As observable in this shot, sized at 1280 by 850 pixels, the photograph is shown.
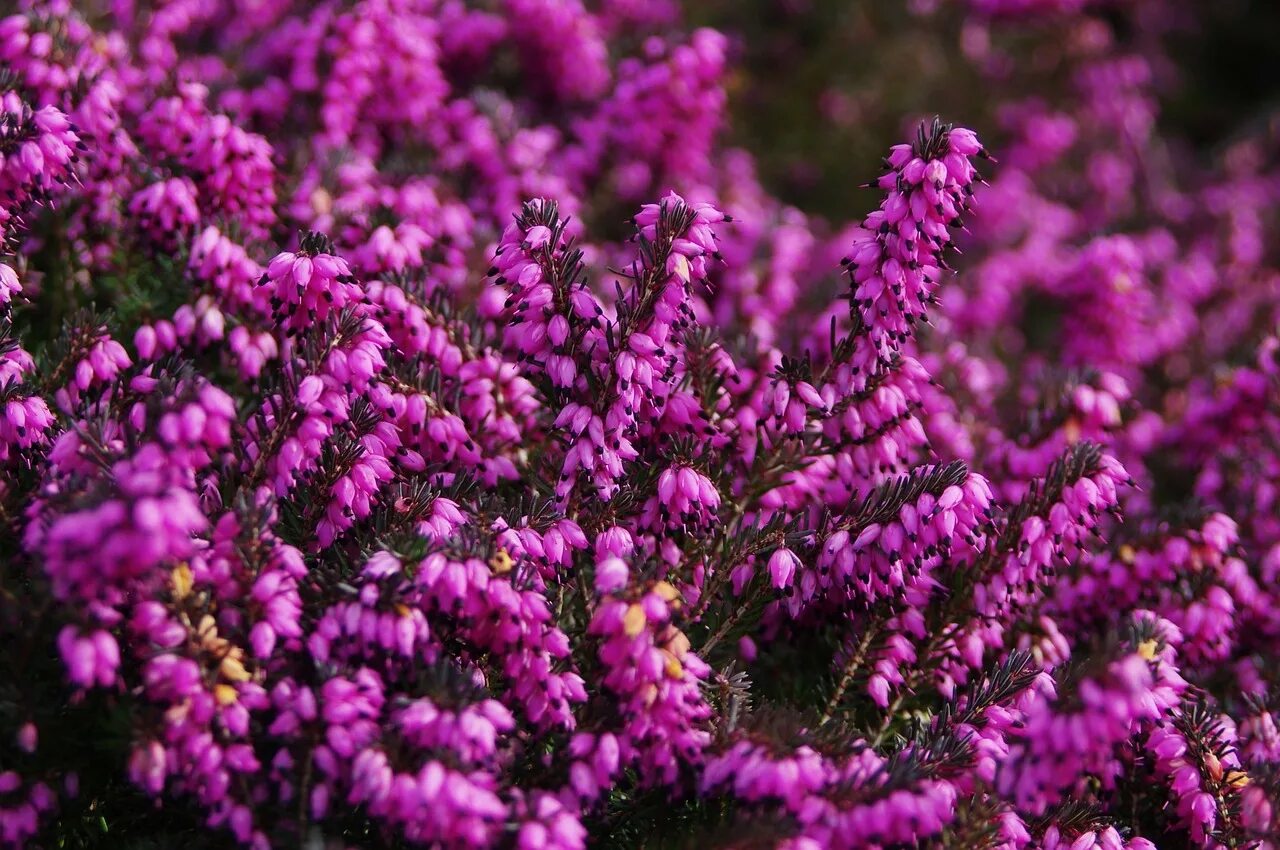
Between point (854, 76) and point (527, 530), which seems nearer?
point (527, 530)

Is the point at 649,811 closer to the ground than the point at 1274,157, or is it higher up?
closer to the ground

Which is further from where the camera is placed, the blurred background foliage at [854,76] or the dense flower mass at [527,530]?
the blurred background foliage at [854,76]

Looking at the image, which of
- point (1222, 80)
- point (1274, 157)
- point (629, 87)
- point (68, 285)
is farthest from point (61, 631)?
point (1222, 80)

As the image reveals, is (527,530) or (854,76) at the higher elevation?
(854,76)

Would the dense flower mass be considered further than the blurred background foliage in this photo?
No

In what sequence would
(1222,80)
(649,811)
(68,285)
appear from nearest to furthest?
(649,811) → (68,285) → (1222,80)

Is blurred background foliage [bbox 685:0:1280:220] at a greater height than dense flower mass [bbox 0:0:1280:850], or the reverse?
blurred background foliage [bbox 685:0:1280:220]

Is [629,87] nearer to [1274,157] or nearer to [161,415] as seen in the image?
[161,415]

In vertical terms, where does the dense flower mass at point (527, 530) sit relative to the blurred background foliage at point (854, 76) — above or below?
below
